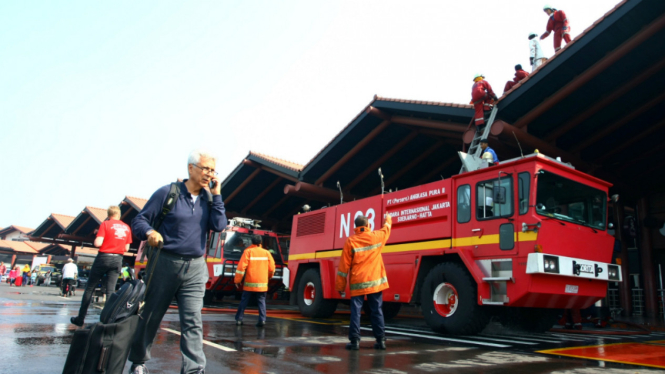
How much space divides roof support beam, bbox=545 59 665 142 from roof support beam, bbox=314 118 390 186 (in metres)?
4.34

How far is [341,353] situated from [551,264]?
10.8ft

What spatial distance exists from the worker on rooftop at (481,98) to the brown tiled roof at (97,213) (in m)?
22.7

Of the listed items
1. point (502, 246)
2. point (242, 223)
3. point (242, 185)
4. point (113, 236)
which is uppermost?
point (242, 185)

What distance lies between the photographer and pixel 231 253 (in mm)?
14625

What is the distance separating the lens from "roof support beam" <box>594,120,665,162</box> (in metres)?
11.5

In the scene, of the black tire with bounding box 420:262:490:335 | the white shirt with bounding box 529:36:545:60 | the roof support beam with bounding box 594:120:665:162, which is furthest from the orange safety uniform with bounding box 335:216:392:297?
the roof support beam with bounding box 594:120:665:162

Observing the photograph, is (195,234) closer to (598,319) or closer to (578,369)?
(578,369)

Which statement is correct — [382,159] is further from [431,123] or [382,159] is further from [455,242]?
[455,242]

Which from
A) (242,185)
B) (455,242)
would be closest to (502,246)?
(455,242)

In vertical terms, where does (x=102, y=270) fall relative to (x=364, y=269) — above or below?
below

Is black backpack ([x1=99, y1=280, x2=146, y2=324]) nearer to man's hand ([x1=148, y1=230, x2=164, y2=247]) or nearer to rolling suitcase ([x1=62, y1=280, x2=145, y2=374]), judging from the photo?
rolling suitcase ([x1=62, y1=280, x2=145, y2=374])

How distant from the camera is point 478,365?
455 cm

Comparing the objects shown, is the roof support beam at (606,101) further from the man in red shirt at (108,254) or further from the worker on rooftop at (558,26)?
the man in red shirt at (108,254)

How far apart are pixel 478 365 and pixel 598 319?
743cm
